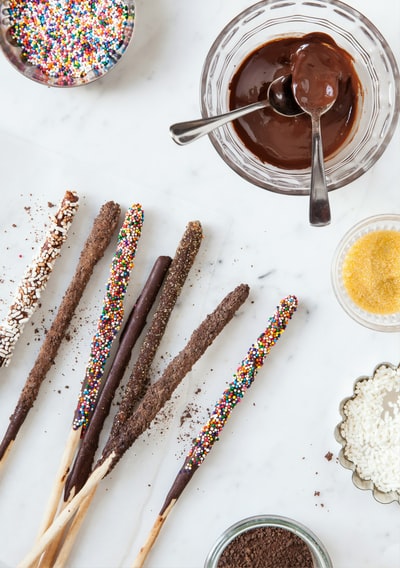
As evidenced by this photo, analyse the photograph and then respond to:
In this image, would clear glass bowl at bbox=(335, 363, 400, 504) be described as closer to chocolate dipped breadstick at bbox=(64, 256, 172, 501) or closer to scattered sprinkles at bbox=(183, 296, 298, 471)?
scattered sprinkles at bbox=(183, 296, 298, 471)

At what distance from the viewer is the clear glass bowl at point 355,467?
1.63 metres

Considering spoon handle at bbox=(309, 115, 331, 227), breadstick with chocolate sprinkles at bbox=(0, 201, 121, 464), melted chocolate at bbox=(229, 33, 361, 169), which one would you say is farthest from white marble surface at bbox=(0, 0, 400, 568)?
spoon handle at bbox=(309, 115, 331, 227)

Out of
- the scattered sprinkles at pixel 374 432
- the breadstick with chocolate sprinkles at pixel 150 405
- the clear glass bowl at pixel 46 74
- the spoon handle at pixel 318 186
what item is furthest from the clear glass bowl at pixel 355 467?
the clear glass bowl at pixel 46 74

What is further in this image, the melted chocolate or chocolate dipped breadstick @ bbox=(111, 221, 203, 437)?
chocolate dipped breadstick @ bbox=(111, 221, 203, 437)

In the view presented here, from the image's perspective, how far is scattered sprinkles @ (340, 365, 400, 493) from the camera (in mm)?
1646

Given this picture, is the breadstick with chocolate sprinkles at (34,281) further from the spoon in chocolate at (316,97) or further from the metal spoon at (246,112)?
the spoon in chocolate at (316,97)

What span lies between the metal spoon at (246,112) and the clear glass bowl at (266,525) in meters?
0.86

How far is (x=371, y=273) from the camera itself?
5.39 feet

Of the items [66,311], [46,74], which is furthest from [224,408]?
[46,74]

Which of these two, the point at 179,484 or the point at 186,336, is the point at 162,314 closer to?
the point at 186,336

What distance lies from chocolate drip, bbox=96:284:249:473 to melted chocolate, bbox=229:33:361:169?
34 cm

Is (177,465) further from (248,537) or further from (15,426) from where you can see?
(15,426)

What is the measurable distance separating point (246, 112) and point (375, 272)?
49cm

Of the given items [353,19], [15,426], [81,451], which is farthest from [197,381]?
[353,19]
